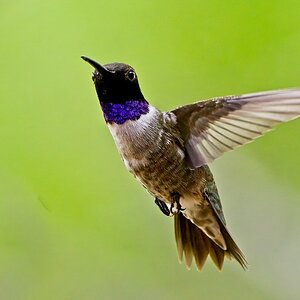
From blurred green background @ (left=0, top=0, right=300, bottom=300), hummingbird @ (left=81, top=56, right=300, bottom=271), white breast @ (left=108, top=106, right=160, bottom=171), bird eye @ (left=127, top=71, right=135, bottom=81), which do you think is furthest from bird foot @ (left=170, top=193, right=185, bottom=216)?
blurred green background @ (left=0, top=0, right=300, bottom=300)

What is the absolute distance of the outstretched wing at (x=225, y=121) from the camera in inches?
52.7

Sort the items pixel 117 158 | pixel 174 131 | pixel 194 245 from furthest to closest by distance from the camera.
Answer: pixel 117 158, pixel 194 245, pixel 174 131

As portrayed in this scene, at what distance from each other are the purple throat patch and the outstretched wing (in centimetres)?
8

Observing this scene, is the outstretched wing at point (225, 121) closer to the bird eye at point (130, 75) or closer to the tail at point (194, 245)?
the bird eye at point (130, 75)

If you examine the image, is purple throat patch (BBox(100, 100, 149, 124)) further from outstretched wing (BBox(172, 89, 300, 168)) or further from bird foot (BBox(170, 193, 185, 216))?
bird foot (BBox(170, 193, 185, 216))

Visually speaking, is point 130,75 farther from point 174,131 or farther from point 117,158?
point 117,158

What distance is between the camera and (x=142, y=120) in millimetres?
1539

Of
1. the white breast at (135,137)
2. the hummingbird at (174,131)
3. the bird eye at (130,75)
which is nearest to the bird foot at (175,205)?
the hummingbird at (174,131)

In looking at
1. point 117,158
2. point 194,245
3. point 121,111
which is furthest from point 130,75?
point 117,158

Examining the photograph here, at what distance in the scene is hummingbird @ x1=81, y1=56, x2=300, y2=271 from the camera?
1.42 m

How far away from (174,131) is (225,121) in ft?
0.39

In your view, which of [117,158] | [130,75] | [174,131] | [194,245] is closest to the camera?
[130,75]

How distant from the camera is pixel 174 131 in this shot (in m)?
1.56

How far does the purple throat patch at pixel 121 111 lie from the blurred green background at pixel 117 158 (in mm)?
566
